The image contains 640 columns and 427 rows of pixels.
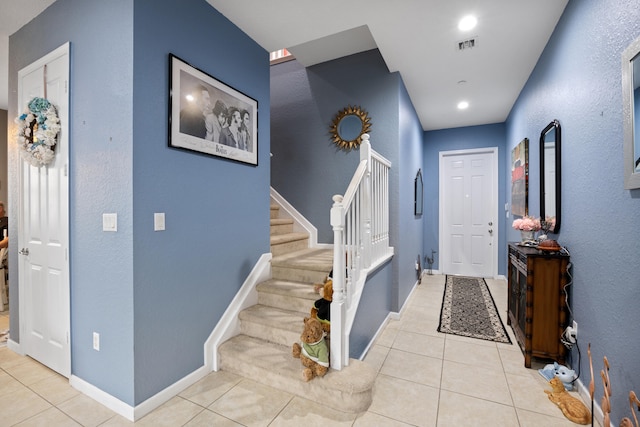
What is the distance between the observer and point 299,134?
12.5ft

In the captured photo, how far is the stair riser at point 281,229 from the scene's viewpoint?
353cm

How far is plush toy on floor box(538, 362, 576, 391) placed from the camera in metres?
1.94

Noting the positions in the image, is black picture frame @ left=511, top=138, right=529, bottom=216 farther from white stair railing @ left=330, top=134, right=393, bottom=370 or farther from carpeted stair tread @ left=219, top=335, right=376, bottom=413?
carpeted stair tread @ left=219, top=335, right=376, bottom=413

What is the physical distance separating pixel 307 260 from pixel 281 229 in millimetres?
835

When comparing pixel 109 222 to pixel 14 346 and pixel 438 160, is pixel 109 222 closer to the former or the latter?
pixel 14 346

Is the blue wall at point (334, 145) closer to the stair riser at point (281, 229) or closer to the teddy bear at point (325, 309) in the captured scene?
the stair riser at point (281, 229)

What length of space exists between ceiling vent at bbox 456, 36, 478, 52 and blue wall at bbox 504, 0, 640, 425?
602 millimetres

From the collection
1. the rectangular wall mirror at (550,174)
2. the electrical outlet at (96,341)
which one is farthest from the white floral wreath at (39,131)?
the rectangular wall mirror at (550,174)

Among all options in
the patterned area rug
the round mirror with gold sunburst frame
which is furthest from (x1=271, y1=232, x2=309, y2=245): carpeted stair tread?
the patterned area rug

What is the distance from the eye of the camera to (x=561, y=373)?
1.98 meters

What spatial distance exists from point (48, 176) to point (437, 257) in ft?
17.9

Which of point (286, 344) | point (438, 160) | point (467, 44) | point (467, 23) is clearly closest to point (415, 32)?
point (467, 23)

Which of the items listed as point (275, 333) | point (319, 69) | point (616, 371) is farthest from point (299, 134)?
point (616, 371)

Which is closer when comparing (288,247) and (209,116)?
(209,116)
